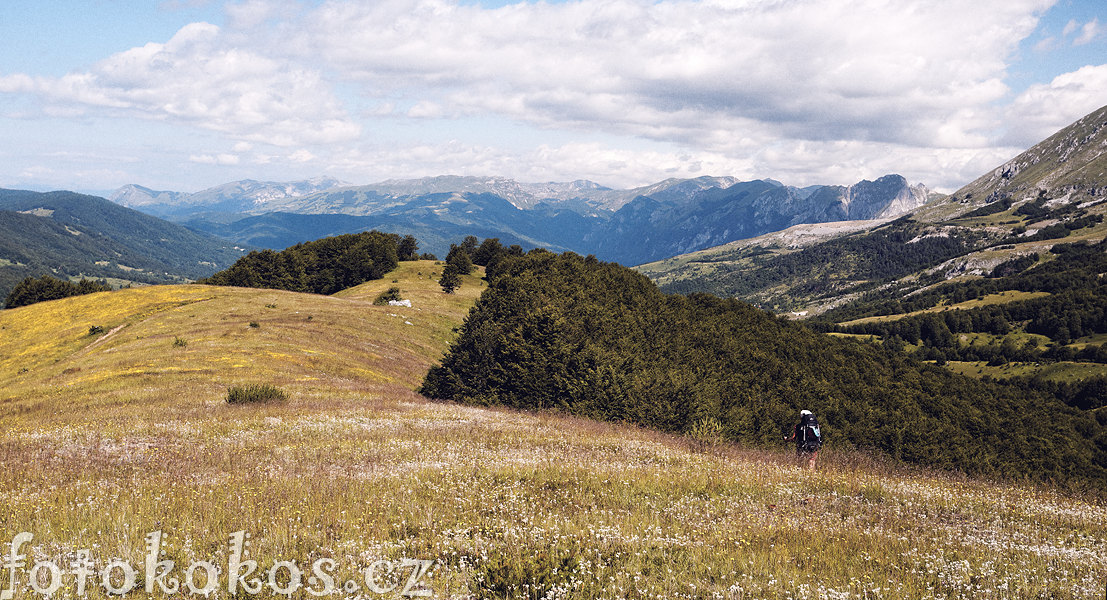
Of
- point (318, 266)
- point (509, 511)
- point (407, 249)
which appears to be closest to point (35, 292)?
point (318, 266)

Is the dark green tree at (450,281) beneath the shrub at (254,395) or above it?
above

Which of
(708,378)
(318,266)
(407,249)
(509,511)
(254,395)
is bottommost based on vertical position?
(708,378)

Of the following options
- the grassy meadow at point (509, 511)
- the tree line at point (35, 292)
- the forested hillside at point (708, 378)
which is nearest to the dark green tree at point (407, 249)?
the tree line at point (35, 292)

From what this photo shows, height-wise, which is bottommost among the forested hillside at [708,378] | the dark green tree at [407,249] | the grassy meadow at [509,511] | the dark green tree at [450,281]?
the forested hillside at [708,378]

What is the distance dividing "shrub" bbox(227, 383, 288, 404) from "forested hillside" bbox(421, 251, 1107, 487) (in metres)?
12.6

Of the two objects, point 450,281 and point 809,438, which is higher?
point 450,281

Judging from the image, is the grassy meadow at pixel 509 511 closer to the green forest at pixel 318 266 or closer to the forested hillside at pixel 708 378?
the forested hillside at pixel 708 378

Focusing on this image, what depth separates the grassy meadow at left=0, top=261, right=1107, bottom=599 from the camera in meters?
6.48

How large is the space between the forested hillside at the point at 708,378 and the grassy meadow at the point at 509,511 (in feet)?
47.3

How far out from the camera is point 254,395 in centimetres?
2242

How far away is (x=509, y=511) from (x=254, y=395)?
18.3 meters

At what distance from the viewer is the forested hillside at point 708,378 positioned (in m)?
34.6

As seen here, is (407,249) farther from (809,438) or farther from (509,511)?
(509,511)

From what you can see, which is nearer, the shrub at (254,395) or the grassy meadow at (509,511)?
the grassy meadow at (509,511)
